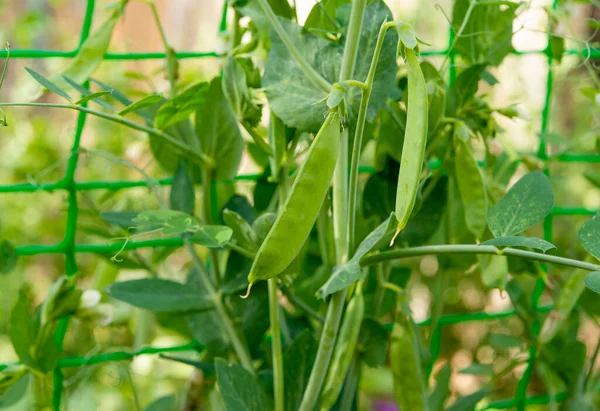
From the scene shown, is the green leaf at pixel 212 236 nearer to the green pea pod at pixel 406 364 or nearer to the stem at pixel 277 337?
the stem at pixel 277 337

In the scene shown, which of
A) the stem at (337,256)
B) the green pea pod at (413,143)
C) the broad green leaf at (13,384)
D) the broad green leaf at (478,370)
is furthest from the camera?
the broad green leaf at (478,370)

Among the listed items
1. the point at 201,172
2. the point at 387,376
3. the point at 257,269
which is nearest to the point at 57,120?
the point at 387,376

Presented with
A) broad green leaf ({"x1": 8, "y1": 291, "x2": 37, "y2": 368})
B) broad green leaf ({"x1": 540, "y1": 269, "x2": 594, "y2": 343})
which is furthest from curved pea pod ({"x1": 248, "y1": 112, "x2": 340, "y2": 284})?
broad green leaf ({"x1": 540, "y1": 269, "x2": 594, "y2": 343})

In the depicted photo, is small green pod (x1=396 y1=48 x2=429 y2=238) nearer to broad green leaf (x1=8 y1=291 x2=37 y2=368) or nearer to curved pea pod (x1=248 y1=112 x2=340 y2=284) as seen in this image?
curved pea pod (x1=248 y1=112 x2=340 y2=284)

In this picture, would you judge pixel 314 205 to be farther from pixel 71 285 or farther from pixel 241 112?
pixel 71 285

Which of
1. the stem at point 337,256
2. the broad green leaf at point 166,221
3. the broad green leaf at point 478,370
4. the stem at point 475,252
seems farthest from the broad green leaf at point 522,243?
the broad green leaf at point 478,370

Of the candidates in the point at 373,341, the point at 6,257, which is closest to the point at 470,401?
the point at 373,341
